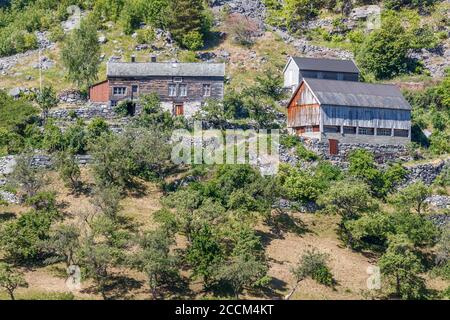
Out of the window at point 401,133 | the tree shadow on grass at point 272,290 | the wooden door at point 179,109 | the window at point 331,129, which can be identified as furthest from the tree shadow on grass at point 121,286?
the window at point 401,133

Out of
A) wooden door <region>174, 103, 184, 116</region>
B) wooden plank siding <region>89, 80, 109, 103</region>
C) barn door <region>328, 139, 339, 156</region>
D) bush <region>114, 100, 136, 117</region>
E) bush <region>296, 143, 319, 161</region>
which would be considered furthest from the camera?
wooden door <region>174, 103, 184, 116</region>

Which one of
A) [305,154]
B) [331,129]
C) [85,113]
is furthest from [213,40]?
[305,154]

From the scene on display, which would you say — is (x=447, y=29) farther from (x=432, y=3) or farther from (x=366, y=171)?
(x=366, y=171)

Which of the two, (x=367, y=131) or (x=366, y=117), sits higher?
(x=366, y=117)

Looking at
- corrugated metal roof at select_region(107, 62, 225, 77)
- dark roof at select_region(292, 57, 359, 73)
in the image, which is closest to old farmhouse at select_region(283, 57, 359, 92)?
dark roof at select_region(292, 57, 359, 73)

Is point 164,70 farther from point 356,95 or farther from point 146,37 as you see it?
point 356,95

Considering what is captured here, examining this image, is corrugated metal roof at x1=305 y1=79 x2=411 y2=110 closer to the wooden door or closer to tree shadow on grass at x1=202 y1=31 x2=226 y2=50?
the wooden door

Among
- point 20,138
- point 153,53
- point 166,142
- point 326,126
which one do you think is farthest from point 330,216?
point 153,53
